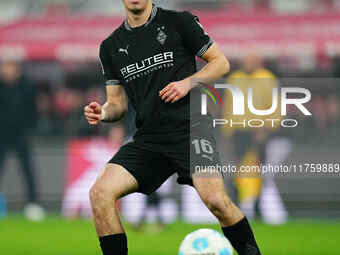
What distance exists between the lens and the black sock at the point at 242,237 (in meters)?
6.30

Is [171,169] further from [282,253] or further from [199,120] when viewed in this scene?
[282,253]

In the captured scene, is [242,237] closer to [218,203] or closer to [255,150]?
[218,203]

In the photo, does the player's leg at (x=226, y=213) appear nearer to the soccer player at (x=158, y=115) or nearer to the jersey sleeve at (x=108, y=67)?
the soccer player at (x=158, y=115)

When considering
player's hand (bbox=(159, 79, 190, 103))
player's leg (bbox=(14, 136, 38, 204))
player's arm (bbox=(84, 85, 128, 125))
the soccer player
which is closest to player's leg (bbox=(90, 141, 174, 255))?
the soccer player

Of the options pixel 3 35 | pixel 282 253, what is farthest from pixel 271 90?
pixel 3 35

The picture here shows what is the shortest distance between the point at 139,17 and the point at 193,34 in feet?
1.50

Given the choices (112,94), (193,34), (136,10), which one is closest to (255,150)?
(112,94)

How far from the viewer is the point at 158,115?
6.52 meters

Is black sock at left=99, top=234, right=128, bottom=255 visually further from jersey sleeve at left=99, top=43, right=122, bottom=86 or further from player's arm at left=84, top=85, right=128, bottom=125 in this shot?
jersey sleeve at left=99, top=43, right=122, bottom=86

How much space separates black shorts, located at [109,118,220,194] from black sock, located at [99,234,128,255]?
0.45 m

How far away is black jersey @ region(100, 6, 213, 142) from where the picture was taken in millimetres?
6508

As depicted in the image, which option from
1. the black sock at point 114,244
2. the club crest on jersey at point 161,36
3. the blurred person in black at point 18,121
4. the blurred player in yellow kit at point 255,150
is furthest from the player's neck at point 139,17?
the blurred person in black at point 18,121

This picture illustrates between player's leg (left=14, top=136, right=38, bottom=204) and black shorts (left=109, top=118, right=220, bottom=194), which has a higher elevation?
black shorts (left=109, top=118, right=220, bottom=194)

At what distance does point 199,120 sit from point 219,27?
8.17m
